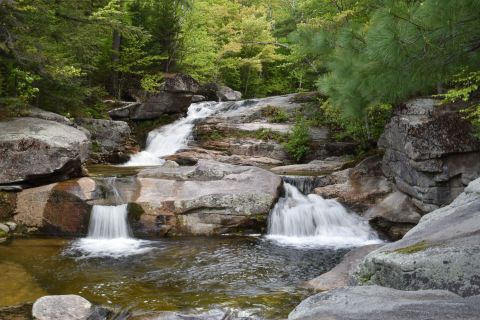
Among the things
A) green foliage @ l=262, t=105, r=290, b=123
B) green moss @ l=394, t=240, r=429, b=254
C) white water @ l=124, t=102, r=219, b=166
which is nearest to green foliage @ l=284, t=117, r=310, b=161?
green foliage @ l=262, t=105, r=290, b=123

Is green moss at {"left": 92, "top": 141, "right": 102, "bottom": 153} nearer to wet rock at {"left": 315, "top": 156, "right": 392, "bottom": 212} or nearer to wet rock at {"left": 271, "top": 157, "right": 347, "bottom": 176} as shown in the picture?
wet rock at {"left": 271, "top": 157, "right": 347, "bottom": 176}

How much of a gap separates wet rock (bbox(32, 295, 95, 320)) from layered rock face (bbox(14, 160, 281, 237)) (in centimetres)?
448

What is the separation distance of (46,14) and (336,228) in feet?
34.1

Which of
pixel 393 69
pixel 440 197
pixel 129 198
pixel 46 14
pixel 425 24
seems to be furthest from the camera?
pixel 46 14

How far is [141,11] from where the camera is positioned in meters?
21.7

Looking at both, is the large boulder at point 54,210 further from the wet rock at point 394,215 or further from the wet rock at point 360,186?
the wet rock at point 394,215

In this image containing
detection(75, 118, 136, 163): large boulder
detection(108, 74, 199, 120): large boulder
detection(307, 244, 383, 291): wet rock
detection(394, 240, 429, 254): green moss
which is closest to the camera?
detection(394, 240, 429, 254): green moss

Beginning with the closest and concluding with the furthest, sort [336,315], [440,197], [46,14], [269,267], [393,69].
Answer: [336,315] < [393,69] < [269,267] < [440,197] < [46,14]

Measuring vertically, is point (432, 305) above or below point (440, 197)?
below

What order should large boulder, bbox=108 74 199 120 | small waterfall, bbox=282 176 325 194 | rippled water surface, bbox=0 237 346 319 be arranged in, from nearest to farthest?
rippled water surface, bbox=0 237 346 319, small waterfall, bbox=282 176 325 194, large boulder, bbox=108 74 199 120

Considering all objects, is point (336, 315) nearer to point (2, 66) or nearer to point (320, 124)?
point (2, 66)

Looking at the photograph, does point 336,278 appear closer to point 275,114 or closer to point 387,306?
point 387,306

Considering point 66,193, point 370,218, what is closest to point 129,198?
point 66,193

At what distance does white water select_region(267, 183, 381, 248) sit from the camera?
403 inches
